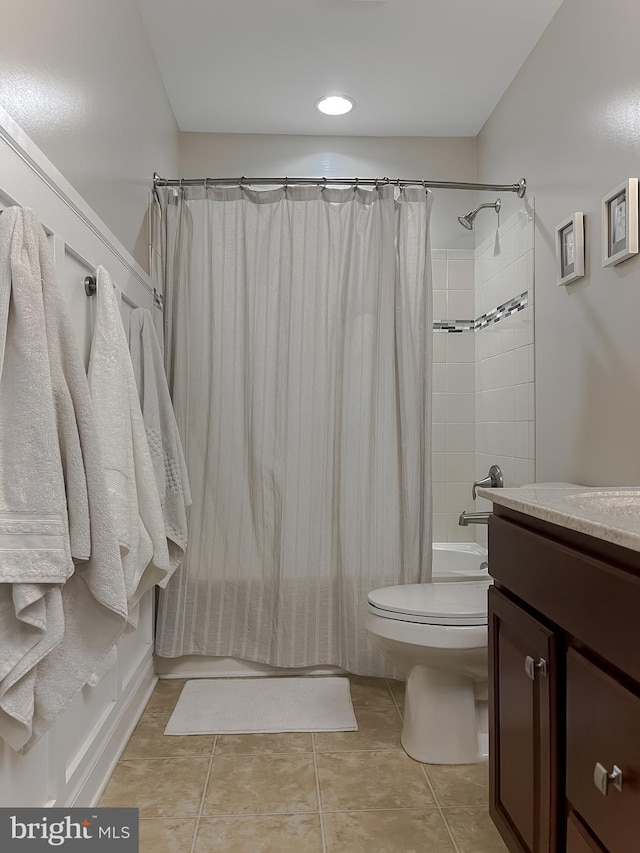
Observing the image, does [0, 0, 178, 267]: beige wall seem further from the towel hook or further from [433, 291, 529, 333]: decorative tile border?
[433, 291, 529, 333]: decorative tile border

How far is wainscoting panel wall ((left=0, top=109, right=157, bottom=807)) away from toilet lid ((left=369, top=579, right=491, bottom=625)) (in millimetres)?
860

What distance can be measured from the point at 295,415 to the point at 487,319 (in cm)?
116

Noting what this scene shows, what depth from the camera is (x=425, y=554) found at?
2.67m

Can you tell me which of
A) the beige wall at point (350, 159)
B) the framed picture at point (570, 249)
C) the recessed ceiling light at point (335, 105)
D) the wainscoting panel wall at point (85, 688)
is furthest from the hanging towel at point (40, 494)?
the beige wall at point (350, 159)

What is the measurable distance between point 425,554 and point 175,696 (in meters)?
1.10

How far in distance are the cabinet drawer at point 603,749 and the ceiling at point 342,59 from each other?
91.4 inches

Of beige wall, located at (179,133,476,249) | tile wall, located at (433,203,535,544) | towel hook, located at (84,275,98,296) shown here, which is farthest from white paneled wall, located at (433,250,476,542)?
towel hook, located at (84,275,98,296)

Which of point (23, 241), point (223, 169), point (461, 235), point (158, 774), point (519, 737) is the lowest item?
point (158, 774)

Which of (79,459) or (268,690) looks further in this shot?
(268,690)

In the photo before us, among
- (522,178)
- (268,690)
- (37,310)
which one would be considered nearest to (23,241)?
(37,310)

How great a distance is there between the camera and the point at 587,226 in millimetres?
2166

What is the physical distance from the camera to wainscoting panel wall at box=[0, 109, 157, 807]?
1303 mm

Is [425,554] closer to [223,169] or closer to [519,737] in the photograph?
[519,737]

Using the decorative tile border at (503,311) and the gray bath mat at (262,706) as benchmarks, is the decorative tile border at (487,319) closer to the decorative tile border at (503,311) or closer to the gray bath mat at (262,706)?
the decorative tile border at (503,311)
